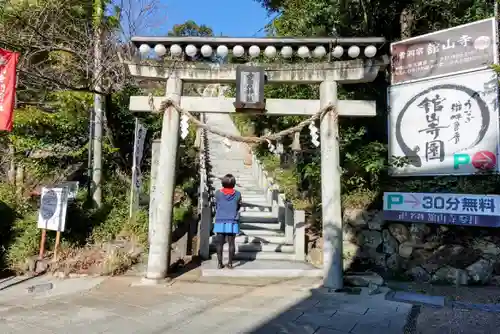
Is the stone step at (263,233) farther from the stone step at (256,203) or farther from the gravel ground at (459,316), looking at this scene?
the gravel ground at (459,316)

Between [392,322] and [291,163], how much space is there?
9.75 metres

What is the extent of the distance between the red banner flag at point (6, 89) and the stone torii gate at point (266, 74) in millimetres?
2132

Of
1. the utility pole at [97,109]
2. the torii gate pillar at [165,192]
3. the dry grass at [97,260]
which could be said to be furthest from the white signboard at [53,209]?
the utility pole at [97,109]

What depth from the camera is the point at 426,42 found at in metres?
7.49

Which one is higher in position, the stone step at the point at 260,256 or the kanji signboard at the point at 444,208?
the kanji signboard at the point at 444,208

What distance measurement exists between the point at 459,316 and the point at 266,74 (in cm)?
489

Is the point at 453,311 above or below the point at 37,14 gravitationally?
below

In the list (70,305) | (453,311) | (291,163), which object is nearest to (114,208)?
(70,305)

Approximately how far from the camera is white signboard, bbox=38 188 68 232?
23.9 ft

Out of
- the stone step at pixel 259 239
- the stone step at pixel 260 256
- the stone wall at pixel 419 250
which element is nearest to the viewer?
the stone wall at pixel 419 250

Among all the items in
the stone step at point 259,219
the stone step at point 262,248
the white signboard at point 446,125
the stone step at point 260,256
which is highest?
the white signboard at point 446,125

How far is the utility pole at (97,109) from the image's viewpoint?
944cm

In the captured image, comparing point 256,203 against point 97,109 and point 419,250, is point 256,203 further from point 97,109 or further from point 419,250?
point 97,109

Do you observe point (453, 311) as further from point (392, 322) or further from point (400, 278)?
point (400, 278)
